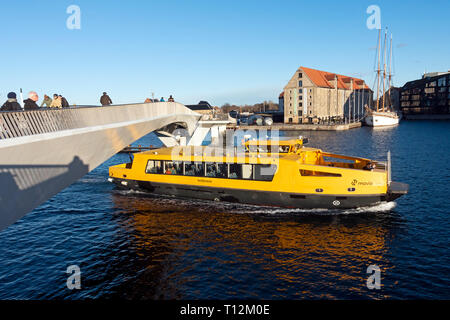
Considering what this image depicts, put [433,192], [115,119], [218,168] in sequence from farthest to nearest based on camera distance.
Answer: [433,192] < [218,168] < [115,119]

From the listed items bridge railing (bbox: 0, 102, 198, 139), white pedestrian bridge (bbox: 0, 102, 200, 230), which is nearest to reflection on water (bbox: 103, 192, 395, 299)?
white pedestrian bridge (bbox: 0, 102, 200, 230)

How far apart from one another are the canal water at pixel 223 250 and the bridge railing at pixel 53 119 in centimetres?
683

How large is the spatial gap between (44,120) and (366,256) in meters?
14.8

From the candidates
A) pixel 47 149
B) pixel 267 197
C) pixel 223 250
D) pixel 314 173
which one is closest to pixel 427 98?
pixel 314 173

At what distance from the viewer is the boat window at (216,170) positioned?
23000 millimetres

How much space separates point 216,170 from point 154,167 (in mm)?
5446

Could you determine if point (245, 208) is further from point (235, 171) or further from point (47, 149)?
point (47, 149)

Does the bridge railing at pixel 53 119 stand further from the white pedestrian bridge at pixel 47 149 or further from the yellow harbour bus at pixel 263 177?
the yellow harbour bus at pixel 263 177

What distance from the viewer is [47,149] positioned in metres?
9.68

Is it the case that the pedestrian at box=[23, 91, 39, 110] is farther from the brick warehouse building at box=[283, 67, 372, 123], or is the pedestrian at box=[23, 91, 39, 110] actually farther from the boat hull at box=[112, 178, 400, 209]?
the brick warehouse building at box=[283, 67, 372, 123]

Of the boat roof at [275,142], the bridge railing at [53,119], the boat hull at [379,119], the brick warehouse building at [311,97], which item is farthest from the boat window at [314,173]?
the boat hull at [379,119]

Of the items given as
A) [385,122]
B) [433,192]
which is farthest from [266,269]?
[385,122]

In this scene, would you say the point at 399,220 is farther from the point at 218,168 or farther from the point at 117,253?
the point at 117,253

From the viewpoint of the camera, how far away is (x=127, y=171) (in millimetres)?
26641
